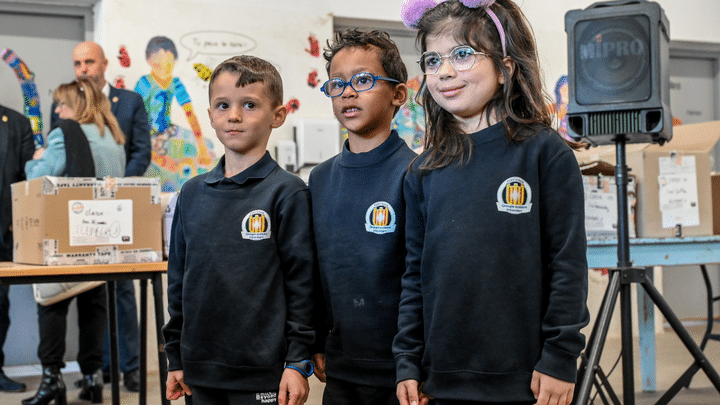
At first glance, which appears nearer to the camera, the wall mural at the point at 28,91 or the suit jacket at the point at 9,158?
the suit jacket at the point at 9,158

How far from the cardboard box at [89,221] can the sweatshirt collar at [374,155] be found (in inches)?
43.2

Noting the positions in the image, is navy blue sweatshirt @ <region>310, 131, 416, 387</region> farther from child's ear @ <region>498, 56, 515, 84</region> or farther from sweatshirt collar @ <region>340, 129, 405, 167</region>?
child's ear @ <region>498, 56, 515, 84</region>

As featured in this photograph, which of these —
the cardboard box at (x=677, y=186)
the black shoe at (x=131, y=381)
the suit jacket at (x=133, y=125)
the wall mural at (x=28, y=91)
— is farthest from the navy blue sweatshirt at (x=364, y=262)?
the wall mural at (x=28, y=91)

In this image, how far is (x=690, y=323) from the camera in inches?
207

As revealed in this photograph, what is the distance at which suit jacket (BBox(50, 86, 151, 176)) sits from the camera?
3.62 meters

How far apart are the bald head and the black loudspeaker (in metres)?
2.44

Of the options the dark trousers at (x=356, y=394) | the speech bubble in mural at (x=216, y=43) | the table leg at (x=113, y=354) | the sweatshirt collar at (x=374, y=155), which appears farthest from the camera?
the speech bubble in mural at (x=216, y=43)

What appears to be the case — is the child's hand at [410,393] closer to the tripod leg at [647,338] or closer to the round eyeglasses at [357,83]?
the round eyeglasses at [357,83]

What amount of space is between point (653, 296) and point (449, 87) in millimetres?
1118

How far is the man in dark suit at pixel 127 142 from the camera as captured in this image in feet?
11.3

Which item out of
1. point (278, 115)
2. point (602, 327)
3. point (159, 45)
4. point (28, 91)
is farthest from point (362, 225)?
point (28, 91)

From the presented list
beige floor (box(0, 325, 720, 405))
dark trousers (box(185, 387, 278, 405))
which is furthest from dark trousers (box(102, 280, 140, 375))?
dark trousers (box(185, 387, 278, 405))

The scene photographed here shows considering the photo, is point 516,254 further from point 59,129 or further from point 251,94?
point 59,129

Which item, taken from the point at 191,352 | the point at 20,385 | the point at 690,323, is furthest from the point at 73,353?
the point at 690,323
